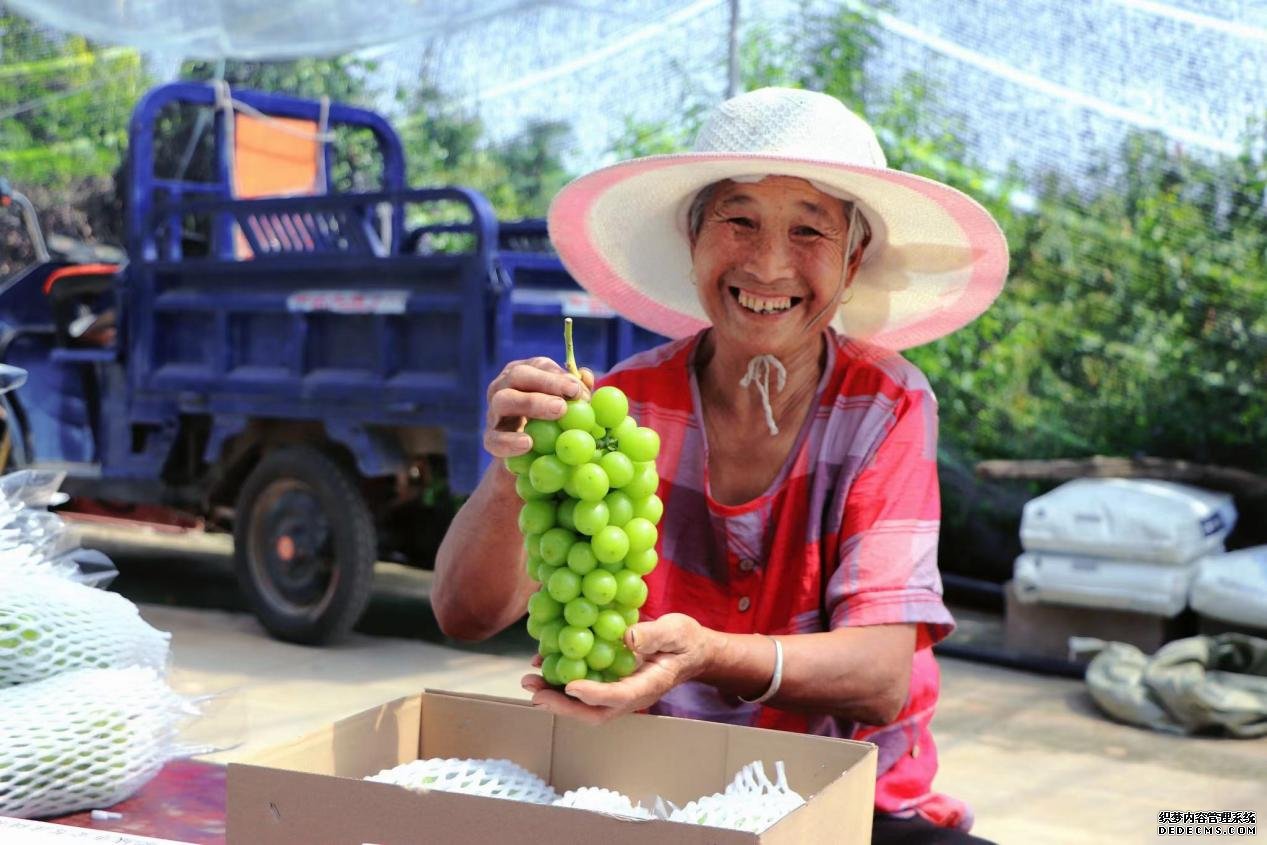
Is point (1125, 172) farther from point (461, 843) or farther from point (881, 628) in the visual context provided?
point (461, 843)

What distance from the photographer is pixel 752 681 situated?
5.46ft

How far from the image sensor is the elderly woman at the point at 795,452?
1802mm

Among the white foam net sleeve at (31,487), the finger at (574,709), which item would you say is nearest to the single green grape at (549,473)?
the finger at (574,709)

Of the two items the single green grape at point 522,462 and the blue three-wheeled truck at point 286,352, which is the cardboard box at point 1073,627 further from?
the single green grape at point 522,462

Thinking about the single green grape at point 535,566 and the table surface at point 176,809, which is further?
the table surface at point 176,809

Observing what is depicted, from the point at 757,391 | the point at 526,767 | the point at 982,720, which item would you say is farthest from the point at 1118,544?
the point at 526,767

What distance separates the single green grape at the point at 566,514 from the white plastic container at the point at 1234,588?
509 cm

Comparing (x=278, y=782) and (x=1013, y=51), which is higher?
(x=1013, y=51)

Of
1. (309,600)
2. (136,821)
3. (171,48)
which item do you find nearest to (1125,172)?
(309,600)

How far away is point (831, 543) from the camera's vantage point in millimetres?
1915

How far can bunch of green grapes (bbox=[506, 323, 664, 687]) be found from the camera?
1.38m

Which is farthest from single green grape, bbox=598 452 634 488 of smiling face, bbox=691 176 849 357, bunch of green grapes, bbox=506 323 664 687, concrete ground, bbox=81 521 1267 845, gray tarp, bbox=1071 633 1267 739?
gray tarp, bbox=1071 633 1267 739

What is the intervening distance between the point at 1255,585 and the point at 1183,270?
5.79ft

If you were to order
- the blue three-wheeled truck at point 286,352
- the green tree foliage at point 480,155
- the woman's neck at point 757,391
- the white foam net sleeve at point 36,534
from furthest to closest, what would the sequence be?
the green tree foliage at point 480,155 → the blue three-wheeled truck at point 286,352 → the woman's neck at point 757,391 → the white foam net sleeve at point 36,534
